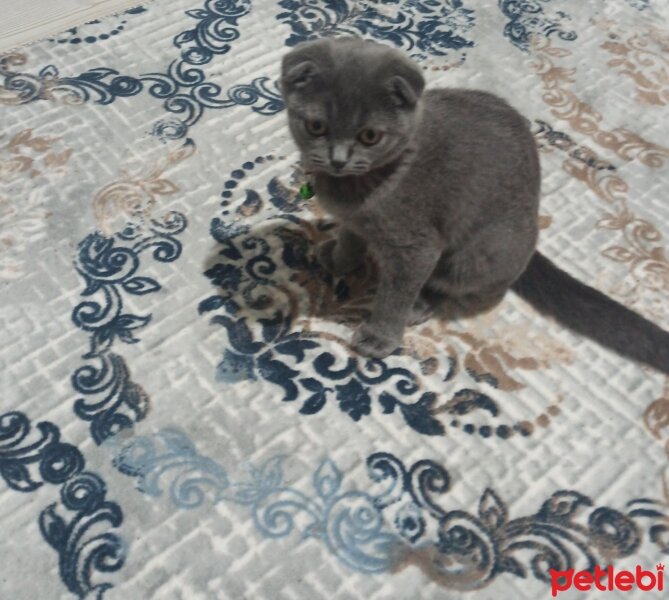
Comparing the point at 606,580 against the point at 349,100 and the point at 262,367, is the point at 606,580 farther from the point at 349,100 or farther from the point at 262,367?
the point at 349,100

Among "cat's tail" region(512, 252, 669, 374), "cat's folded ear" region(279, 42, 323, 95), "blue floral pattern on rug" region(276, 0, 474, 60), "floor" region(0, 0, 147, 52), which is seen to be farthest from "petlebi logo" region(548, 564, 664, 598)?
"floor" region(0, 0, 147, 52)

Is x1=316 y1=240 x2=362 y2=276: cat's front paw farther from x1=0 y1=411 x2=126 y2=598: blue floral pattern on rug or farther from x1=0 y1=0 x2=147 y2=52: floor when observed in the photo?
x1=0 y1=0 x2=147 y2=52: floor

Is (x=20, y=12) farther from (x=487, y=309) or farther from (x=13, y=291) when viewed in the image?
(x=487, y=309)

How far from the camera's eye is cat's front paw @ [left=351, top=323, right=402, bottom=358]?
3.08ft

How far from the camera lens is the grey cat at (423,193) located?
2.45 ft

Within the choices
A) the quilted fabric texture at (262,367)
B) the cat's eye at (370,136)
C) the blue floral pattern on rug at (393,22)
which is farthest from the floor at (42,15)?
the cat's eye at (370,136)

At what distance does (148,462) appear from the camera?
2.73 ft

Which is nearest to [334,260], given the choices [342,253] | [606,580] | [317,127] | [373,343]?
[342,253]

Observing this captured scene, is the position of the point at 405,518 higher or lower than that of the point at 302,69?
lower

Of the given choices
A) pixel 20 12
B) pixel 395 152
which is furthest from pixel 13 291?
pixel 20 12

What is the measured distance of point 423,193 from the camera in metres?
0.84

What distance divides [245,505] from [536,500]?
1.24 feet

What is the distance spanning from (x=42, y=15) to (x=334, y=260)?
0.86 meters

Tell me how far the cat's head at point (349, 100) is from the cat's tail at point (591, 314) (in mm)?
358
